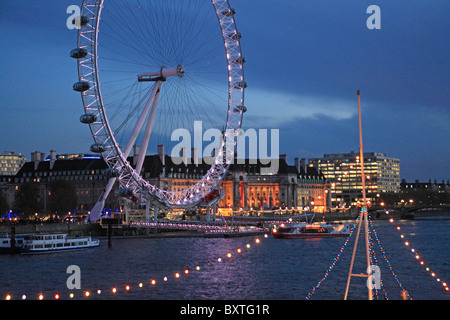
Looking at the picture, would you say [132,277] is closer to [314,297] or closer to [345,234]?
[314,297]

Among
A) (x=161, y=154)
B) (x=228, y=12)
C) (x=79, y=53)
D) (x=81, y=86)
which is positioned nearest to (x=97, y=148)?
(x=81, y=86)

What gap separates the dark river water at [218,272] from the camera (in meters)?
28.8

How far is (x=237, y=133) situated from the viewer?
6259 cm

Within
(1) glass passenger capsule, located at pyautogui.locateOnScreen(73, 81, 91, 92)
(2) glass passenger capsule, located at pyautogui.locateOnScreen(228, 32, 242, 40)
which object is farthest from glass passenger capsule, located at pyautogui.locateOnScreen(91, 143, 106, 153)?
(2) glass passenger capsule, located at pyautogui.locateOnScreen(228, 32, 242, 40)

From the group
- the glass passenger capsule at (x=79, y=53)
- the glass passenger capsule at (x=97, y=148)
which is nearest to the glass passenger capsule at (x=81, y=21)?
the glass passenger capsule at (x=79, y=53)

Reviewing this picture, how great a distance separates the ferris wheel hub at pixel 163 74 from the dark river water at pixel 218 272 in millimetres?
15048

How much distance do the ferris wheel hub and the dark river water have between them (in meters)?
15.0

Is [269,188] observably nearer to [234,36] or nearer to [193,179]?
[193,179]

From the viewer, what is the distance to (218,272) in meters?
36.6

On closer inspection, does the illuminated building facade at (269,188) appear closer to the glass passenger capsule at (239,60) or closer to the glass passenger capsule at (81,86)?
the glass passenger capsule at (239,60)

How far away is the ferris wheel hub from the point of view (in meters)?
57.1
